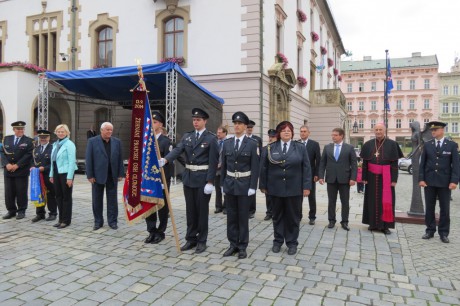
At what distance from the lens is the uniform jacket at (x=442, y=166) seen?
601 centimetres

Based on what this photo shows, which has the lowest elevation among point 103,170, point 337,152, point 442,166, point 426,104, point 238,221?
point 238,221

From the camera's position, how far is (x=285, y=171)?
17.3ft

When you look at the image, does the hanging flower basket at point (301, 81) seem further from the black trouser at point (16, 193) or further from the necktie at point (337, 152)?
the black trouser at point (16, 193)

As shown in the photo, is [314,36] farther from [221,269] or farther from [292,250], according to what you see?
[221,269]

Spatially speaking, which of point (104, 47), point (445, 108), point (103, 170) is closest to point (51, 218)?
point (103, 170)

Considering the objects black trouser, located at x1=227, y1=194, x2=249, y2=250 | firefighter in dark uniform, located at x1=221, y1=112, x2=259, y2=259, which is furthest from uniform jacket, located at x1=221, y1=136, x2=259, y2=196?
black trouser, located at x1=227, y1=194, x2=249, y2=250

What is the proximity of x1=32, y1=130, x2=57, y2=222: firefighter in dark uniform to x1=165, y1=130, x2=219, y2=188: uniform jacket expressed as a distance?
10.8ft

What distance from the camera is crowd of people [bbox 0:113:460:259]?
203 inches

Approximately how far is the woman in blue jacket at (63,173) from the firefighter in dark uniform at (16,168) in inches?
40.8

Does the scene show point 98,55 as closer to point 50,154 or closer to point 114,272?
point 50,154

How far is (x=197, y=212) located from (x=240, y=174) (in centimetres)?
90

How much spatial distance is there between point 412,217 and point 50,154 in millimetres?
7369

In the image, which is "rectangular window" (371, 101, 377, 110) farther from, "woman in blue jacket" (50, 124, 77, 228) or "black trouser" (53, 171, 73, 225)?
"black trouser" (53, 171, 73, 225)

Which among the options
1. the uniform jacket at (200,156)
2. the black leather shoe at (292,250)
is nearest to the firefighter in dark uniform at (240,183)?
the uniform jacket at (200,156)
